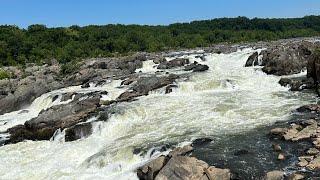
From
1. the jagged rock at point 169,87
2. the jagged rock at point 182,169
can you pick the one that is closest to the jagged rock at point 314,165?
the jagged rock at point 182,169

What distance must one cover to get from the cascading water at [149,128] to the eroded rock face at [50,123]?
83cm

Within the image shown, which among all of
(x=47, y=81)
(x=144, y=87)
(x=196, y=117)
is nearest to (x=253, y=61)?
(x=144, y=87)

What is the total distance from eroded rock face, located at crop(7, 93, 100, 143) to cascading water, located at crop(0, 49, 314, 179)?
0.83m

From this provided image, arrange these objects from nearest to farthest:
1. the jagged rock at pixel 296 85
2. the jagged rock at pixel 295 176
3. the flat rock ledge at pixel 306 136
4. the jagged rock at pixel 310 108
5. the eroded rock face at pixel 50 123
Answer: the jagged rock at pixel 295 176, the flat rock ledge at pixel 306 136, the jagged rock at pixel 310 108, the eroded rock face at pixel 50 123, the jagged rock at pixel 296 85

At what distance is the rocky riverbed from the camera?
46.9ft

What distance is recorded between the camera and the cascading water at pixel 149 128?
1733 cm

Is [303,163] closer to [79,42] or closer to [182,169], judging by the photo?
[182,169]

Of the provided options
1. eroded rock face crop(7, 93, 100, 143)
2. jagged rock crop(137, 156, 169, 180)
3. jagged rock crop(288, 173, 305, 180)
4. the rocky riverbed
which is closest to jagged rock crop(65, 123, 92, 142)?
the rocky riverbed

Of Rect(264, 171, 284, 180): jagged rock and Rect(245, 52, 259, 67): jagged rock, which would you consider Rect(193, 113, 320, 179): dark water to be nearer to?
Rect(264, 171, 284, 180): jagged rock

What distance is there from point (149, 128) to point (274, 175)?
9432 mm

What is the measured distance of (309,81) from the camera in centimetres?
2741

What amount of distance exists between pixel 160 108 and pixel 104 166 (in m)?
8.60

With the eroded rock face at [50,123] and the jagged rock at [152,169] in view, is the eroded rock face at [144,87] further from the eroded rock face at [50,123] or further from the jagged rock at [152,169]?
the jagged rock at [152,169]

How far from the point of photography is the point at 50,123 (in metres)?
23.6
